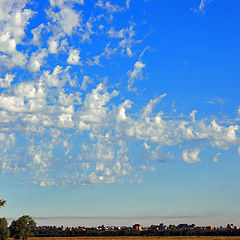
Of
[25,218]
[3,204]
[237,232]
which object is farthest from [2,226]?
[237,232]

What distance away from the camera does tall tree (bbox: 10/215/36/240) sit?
9912cm

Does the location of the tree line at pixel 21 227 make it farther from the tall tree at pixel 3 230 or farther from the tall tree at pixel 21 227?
the tall tree at pixel 3 230

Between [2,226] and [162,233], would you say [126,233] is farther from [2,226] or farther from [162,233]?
[2,226]

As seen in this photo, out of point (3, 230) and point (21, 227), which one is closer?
point (3, 230)

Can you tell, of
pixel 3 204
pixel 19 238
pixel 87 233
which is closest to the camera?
pixel 3 204

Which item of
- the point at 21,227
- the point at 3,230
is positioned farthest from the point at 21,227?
the point at 3,230

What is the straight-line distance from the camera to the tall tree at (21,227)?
99.1 meters

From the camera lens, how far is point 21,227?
99375 millimetres

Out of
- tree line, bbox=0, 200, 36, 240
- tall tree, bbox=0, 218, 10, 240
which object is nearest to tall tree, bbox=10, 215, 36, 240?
tree line, bbox=0, 200, 36, 240

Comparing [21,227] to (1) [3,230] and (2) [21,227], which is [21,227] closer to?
(2) [21,227]

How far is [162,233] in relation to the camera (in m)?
185

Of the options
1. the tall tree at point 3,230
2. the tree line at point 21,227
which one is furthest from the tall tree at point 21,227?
the tall tree at point 3,230

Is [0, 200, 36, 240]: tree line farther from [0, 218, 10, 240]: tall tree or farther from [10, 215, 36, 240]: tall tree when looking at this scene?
[0, 218, 10, 240]: tall tree

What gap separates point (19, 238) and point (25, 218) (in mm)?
5383
